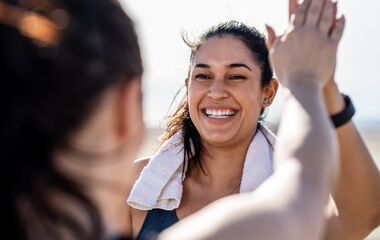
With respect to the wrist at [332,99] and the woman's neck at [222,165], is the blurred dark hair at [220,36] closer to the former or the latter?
the woman's neck at [222,165]

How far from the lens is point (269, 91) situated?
187 inches

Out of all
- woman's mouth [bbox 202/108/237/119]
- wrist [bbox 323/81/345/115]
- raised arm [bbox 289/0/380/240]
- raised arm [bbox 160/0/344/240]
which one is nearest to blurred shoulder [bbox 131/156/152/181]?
woman's mouth [bbox 202/108/237/119]

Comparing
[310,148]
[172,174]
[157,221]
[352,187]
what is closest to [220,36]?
[172,174]

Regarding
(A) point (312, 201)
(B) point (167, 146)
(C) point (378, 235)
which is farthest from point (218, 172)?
(C) point (378, 235)

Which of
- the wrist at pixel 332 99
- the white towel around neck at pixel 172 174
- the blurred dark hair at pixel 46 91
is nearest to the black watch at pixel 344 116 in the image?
the wrist at pixel 332 99

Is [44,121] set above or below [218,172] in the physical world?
above

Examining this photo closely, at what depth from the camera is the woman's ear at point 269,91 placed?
472 centimetres

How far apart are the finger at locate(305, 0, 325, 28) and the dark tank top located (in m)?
2.71

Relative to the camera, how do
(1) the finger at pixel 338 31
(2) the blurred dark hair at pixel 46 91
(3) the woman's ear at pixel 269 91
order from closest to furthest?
(2) the blurred dark hair at pixel 46 91
(1) the finger at pixel 338 31
(3) the woman's ear at pixel 269 91

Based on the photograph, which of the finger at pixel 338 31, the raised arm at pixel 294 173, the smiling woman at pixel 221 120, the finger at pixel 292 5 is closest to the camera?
the raised arm at pixel 294 173

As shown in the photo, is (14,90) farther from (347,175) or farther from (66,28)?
(347,175)

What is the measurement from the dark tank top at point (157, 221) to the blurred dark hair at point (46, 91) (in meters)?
3.01

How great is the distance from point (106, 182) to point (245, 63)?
3396 millimetres

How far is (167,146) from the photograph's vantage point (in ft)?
14.7
